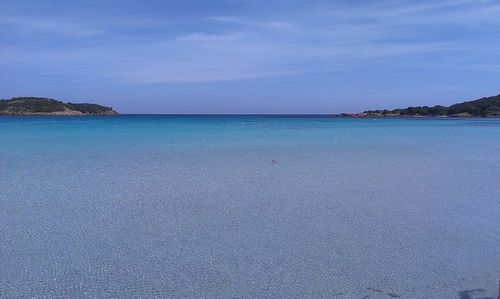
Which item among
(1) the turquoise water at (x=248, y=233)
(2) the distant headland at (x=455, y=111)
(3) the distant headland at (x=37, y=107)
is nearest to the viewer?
(1) the turquoise water at (x=248, y=233)

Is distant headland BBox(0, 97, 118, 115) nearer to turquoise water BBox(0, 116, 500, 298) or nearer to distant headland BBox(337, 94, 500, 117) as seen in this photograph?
distant headland BBox(337, 94, 500, 117)

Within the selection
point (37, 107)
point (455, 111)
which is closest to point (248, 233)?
point (455, 111)

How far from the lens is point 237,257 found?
6738mm

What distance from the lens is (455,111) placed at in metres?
119

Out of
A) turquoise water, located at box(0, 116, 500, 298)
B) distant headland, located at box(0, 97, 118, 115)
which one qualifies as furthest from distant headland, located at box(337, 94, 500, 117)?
turquoise water, located at box(0, 116, 500, 298)

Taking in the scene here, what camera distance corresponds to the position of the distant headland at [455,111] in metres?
107

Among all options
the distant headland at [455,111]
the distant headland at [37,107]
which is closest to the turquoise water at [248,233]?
the distant headland at [455,111]

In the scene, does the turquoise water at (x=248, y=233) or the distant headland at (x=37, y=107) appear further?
the distant headland at (x=37, y=107)

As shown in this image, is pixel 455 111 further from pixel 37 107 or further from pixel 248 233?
pixel 248 233

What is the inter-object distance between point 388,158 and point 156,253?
14.6 metres

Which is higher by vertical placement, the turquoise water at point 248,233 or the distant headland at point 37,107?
the distant headland at point 37,107

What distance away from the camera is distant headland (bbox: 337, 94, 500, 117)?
10686 centimetres

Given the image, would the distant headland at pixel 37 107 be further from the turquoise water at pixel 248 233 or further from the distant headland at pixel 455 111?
the turquoise water at pixel 248 233

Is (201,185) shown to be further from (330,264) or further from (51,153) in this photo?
(51,153)
